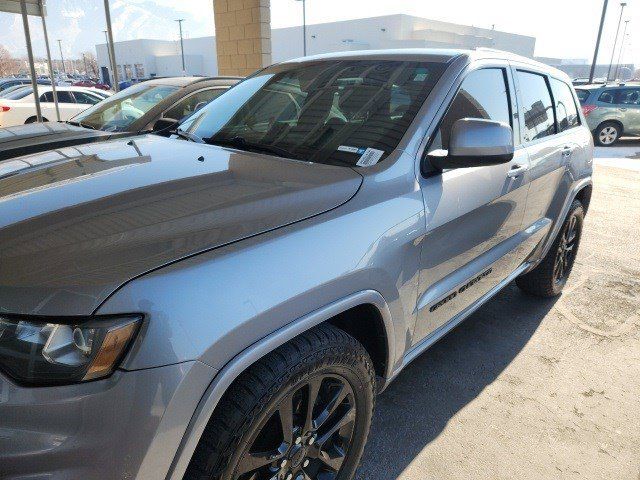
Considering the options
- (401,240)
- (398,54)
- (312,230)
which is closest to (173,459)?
(312,230)

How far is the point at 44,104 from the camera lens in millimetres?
10242

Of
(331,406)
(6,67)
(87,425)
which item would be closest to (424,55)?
(331,406)

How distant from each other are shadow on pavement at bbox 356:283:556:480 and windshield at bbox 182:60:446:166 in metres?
1.36

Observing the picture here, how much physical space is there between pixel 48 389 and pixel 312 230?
2.70 ft

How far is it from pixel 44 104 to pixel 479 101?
1035 cm

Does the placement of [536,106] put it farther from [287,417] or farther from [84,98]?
[84,98]

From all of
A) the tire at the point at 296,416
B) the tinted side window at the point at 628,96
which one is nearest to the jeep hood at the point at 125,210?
the tire at the point at 296,416

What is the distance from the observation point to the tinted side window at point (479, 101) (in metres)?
2.24

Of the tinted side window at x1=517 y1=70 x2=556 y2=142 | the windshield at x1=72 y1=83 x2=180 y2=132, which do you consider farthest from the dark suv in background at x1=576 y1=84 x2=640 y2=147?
the windshield at x1=72 y1=83 x2=180 y2=132

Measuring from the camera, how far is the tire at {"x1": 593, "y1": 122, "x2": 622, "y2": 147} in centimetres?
1291

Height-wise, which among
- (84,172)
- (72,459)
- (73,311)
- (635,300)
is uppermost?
(84,172)

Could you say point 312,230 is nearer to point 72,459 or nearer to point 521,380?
point 72,459

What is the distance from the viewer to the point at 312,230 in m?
1.55

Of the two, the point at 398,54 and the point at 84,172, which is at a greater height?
the point at 398,54
